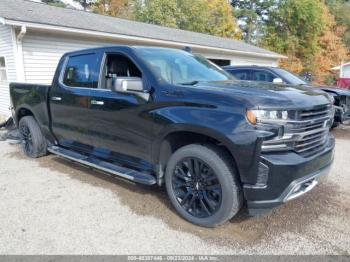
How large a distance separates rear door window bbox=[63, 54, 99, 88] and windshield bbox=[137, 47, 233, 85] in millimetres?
851

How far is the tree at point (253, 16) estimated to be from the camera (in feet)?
125

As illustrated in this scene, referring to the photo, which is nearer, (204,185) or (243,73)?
(204,185)

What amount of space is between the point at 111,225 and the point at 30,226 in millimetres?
928

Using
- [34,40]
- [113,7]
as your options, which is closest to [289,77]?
[34,40]

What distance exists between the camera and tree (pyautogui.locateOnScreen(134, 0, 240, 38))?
3039 cm

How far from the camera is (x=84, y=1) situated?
1460 inches

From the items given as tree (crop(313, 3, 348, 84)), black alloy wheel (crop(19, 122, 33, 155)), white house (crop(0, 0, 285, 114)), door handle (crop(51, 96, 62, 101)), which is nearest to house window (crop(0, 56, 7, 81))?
white house (crop(0, 0, 285, 114))

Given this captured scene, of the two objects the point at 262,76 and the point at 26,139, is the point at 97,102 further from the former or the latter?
the point at 262,76

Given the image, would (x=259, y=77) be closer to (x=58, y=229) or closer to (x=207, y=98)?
(x=207, y=98)

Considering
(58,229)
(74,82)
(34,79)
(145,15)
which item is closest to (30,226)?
(58,229)

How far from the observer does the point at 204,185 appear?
133 inches

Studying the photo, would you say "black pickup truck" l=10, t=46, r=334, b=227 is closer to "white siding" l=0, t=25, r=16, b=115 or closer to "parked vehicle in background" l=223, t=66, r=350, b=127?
"parked vehicle in background" l=223, t=66, r=350, b=127

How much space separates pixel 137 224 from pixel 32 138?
3.46 meters

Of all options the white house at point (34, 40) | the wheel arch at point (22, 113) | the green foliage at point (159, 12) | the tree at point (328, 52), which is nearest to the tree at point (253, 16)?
the tree at point (328, 52)
